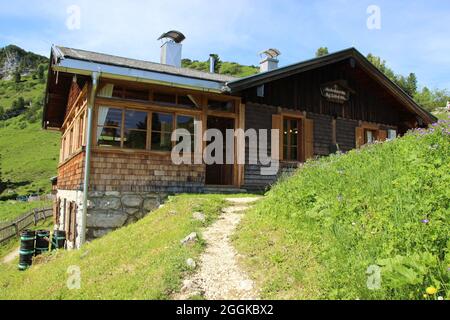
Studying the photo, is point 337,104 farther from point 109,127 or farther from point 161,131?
point 109,127

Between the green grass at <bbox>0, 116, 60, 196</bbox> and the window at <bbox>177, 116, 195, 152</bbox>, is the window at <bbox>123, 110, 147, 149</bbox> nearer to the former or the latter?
the window at <bbox>177, 116, 195, 152</bbox>

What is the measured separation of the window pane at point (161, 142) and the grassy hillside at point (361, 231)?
4.60 m

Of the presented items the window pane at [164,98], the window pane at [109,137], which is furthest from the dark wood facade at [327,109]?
the window pane at [109,137]

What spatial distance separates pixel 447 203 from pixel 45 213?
2648 cm

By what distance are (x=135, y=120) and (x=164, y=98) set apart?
3.70 feet

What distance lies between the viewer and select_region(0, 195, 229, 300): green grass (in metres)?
4.65

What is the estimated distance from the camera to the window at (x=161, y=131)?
10766 millimetres

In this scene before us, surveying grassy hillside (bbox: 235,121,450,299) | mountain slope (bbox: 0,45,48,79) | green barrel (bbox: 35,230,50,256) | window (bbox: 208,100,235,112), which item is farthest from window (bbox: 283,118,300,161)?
mountain slope (bbox: 0,45,48,79)

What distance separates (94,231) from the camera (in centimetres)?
962

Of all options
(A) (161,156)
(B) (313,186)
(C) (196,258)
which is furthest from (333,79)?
(C) (196,258)

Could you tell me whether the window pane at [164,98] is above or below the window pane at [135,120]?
above

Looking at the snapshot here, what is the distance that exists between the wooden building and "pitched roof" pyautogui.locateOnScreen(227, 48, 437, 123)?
0.04 metres

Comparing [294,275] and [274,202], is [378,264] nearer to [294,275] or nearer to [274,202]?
[294,275]

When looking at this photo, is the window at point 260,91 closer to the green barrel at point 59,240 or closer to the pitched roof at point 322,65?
the pitched roof at point 322,65
